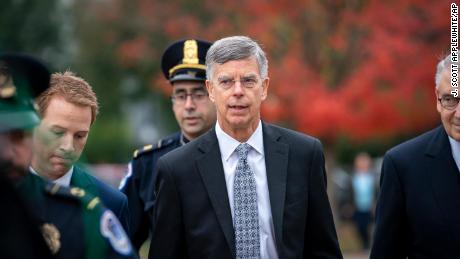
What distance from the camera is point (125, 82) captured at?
33.9m

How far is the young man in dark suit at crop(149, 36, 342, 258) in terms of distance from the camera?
5.28 metres

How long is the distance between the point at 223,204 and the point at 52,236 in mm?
1459

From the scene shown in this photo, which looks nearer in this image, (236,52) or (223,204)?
(223,204)

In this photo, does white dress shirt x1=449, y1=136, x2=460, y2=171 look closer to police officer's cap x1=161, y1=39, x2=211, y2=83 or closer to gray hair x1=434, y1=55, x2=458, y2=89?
gray hair x1=434, y1=55, x2=458, y2=89

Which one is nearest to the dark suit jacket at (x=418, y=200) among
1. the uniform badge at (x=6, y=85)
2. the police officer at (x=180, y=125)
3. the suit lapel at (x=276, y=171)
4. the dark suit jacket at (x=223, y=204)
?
the dark suit jacket at (x=223, y=204)

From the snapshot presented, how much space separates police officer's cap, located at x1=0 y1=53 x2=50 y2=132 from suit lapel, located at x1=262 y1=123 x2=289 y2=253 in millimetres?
1666

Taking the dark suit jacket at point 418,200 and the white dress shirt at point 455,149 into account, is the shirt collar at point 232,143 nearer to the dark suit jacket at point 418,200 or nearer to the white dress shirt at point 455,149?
the dark suit jacket at point 418,200

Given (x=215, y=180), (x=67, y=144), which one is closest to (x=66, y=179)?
(x=67, y=144)

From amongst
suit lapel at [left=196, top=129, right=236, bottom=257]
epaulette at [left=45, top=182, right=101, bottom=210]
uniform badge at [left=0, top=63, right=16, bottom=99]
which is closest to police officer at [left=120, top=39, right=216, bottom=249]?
suit lapel at [left=196, top=129, right=236, bottom=257]

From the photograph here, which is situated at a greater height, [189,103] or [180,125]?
[189,103]

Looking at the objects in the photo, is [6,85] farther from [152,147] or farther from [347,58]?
[347,58]

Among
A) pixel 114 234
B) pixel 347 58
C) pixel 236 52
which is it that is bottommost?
pixel 114 234

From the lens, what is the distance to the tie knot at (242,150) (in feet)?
17.9

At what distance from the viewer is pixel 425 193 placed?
5.83 metres
